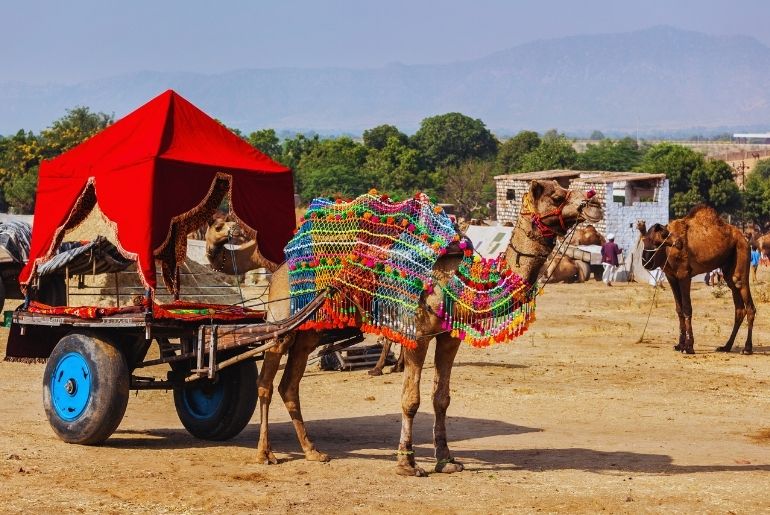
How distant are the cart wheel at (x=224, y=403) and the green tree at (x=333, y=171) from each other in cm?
5814

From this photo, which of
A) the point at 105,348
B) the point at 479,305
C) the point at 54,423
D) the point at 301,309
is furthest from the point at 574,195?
the point at 54,423

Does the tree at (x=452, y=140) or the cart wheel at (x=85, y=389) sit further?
the tree at (x=452, y=140)

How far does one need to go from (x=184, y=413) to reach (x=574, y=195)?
16.0ft

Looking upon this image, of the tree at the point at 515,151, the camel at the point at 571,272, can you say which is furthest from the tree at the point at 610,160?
the camel at the point at 571,272

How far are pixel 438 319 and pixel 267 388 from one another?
6.14 ft

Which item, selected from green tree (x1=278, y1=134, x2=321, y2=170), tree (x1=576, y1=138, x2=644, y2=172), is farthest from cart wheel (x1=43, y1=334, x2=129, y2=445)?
tree (x1=576, y1=138, x2=644, y2=172)

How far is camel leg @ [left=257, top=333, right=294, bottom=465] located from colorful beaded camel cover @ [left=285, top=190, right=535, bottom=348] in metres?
0.45

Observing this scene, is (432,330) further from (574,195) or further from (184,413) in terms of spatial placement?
(184,413)

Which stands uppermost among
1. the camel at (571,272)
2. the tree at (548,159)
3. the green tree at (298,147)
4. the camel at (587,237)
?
the green tree at (298,147)

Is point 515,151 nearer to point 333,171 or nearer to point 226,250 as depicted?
point 333,171

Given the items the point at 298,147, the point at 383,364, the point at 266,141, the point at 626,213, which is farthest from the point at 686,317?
the point at 266,141

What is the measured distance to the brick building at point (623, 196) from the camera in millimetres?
50719

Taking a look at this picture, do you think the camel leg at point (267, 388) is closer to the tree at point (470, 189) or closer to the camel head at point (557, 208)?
the camel head at point (557, 208)

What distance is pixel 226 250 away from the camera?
48.9 feet
